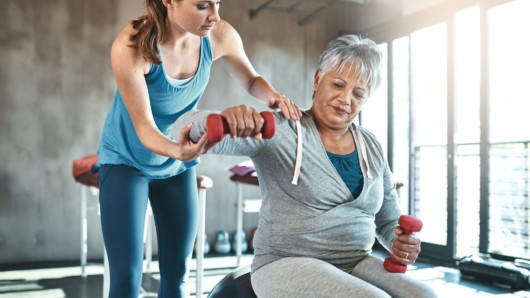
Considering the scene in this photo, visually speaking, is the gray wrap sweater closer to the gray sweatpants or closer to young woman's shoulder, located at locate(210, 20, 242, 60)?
the gray sweatpants

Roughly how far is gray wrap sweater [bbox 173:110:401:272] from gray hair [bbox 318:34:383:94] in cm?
20

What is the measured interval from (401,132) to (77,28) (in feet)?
10.9

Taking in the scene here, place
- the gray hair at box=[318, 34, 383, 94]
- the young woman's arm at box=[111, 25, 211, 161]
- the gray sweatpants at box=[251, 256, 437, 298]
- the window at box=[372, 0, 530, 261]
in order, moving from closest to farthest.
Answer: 1. the gray sweatpants at box=[251, 256, 437, 298]
2. the young woman's arm at box=[111, 25, 211, 161]
3. the gray hair at box=[318, 34, 383, 94]
4. the window at box=[372, 0, 530, 261]

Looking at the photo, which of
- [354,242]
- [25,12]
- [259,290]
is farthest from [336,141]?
[25,12]

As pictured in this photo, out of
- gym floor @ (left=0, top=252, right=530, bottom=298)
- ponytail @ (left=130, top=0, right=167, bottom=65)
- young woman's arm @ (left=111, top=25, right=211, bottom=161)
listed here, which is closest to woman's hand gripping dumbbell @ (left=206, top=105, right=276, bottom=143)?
young woman's arm @ (left=111, top=25, right=211, bottom=161)

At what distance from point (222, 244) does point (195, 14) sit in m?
4.01

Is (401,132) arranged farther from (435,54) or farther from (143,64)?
(143,64)

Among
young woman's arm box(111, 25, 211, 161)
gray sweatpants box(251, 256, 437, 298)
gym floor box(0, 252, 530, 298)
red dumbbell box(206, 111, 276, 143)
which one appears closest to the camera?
red dumbbell box(206, 111, 276, 143)

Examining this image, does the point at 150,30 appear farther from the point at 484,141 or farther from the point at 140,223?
the point at 484,141

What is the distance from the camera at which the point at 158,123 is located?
1474 millimetres

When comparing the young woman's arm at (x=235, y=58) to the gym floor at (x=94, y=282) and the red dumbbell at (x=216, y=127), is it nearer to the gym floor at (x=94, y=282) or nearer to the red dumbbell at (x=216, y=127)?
the red dumbbell at (x=216, y=127)

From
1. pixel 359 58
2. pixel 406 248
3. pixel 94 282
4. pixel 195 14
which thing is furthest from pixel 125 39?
pixel 94 282

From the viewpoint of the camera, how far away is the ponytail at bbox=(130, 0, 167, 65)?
1.27 metres

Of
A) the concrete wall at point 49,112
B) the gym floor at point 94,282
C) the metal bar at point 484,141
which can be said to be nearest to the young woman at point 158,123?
the gym floor at point 94,282
